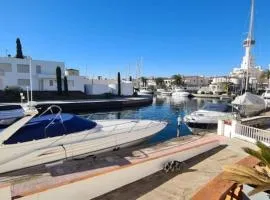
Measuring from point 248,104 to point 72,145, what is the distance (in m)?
17.1

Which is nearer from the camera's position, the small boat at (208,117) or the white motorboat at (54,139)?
the white motorboat at (54,139)

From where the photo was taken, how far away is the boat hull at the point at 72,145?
21.5ft

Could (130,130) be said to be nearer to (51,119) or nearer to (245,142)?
(51,119)

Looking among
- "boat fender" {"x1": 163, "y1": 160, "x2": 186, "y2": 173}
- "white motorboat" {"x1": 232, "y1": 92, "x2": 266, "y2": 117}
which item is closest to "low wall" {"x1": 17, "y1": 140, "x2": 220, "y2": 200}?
"boat fender" {"x1": 163, "y1": 160, "x2": 186, "y2": 173}

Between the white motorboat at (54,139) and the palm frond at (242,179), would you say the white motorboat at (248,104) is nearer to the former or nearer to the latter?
the white motorboat at (54,139)

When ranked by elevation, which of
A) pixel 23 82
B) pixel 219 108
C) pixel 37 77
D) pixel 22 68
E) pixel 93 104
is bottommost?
pixel 93 104

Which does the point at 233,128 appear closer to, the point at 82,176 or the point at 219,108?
the point at 219,108

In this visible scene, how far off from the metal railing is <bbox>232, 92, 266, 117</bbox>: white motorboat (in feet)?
32.3

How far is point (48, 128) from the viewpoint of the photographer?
7602 mm

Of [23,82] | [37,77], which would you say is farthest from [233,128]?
[23,82]

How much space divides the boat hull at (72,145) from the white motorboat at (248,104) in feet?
41.8

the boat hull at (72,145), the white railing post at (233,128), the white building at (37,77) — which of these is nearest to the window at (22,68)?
the white building at (37,77)

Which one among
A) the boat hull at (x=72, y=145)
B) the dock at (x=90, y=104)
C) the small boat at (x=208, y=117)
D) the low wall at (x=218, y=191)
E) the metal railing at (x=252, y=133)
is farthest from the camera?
the dock at (x=90, y=104)

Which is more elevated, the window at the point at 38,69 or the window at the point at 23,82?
the window at the point at 38,69
